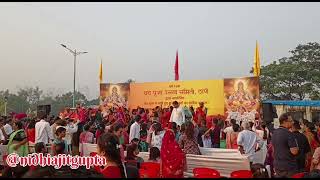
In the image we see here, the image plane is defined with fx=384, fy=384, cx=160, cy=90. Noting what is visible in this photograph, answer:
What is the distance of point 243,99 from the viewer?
1798cm

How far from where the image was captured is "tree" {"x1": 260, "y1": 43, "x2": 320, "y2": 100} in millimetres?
39487

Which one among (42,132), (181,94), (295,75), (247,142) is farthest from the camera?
(295,75)

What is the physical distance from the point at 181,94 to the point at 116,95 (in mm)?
4550

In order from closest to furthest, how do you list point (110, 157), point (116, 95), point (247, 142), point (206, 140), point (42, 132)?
point (110, 157) < point (247, 142) < point (42, 132) < point (206, 140) < point (116, 95)

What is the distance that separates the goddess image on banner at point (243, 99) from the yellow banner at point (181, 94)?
545 millimetres

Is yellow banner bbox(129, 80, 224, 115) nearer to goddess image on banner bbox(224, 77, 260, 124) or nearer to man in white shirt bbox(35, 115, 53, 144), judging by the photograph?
goddess image on banner bbox(224, 77, 260, 124)

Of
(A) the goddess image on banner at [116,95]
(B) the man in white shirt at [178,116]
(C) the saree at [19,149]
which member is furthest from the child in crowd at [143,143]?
(A) the goddess image on banner at [116,95]

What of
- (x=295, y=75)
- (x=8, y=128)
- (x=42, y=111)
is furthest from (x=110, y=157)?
(x=295, y=75)

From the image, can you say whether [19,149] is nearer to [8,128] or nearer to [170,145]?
[170,145]

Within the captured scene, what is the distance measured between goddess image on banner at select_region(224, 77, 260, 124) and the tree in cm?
2283

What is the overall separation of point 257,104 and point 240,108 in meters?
0.83

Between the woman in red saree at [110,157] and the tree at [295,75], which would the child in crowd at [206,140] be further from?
the tree at [295,75]

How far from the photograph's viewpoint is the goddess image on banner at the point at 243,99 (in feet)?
58.0

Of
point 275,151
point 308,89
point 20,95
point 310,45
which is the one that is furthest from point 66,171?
point 20,95
